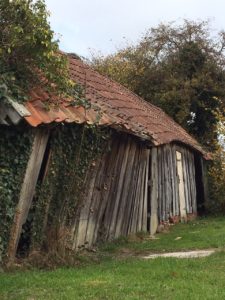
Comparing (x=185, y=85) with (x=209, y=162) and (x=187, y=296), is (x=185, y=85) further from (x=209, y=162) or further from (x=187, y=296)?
(x=187, y=296)

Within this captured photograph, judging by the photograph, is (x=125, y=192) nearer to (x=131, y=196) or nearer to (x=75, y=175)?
(x=131, y=196)

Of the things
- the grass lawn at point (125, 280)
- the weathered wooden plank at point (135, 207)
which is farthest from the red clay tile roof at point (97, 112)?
the grass lawn at point (125, 280)

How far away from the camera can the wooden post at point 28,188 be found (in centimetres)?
855

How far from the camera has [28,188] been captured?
8.80m

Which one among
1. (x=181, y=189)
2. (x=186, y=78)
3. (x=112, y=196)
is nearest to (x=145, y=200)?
(x=112, y=196)

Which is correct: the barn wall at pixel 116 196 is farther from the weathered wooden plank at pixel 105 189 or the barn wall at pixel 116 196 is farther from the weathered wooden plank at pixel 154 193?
the weathered wooden plank at pixel 154 193

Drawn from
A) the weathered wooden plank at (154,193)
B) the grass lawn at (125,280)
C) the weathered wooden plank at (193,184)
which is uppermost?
the weathered wooden plank at (193,184)

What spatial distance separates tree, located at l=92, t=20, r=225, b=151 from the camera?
22922 millimetres

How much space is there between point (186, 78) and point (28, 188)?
1584 centimetres

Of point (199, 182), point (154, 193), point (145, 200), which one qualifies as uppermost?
point (199, 182)

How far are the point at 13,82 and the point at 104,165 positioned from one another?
130 inches

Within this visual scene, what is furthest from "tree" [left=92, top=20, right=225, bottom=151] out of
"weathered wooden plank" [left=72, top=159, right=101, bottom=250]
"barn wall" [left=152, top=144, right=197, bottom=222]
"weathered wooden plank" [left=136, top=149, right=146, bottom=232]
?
"weathered wooden plank" [left=72, top=159, right=101, bottom=250]

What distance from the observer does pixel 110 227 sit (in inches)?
462

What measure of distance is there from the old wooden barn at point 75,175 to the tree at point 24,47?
1.23 ft
